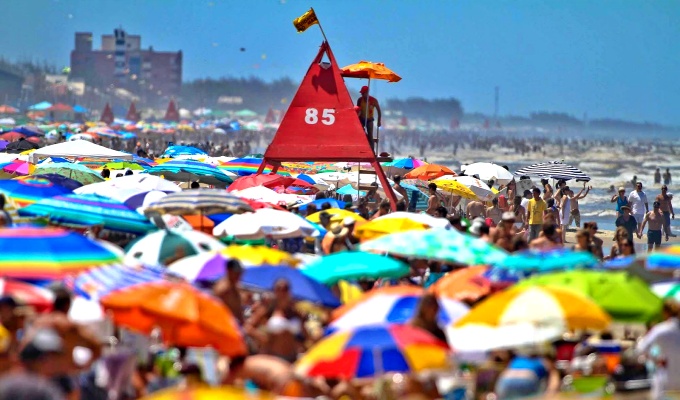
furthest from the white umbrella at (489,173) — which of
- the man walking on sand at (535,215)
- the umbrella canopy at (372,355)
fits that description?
the umbrella canopy at (372,355)

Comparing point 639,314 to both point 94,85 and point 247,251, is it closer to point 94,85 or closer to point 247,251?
point 247,251

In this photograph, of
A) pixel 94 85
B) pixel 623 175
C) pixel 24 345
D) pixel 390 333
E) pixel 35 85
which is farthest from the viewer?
pixel 94 85

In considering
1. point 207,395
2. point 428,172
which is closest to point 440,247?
point 207,395

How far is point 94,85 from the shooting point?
19375 centimetres

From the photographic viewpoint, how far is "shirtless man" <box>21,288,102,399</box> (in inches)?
252

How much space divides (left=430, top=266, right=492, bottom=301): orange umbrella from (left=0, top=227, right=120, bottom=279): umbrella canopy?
2.40m

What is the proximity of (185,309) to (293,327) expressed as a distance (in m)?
0.85

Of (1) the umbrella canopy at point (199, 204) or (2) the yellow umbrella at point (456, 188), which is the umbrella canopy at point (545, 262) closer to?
(1) the umbrella canopy at point (199, 204)

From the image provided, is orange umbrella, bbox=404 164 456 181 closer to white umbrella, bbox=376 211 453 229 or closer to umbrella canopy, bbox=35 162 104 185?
umbrella canopy, bbox=35 162 104 185

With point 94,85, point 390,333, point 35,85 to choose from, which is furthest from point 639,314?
point 94,85

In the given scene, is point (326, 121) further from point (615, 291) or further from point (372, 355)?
point (372, 355)

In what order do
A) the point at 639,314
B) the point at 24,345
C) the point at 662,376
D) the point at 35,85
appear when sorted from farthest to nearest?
1. the point at 35,85
2. the point at 639,314
3. the point at 662,376
4. the point at 24,345

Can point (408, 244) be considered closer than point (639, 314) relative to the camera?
No

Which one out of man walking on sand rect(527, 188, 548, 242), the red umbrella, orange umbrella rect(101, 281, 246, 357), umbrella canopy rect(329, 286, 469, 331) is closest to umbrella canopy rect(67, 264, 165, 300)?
orange umbrella rect(101, 281, 246, 357)
